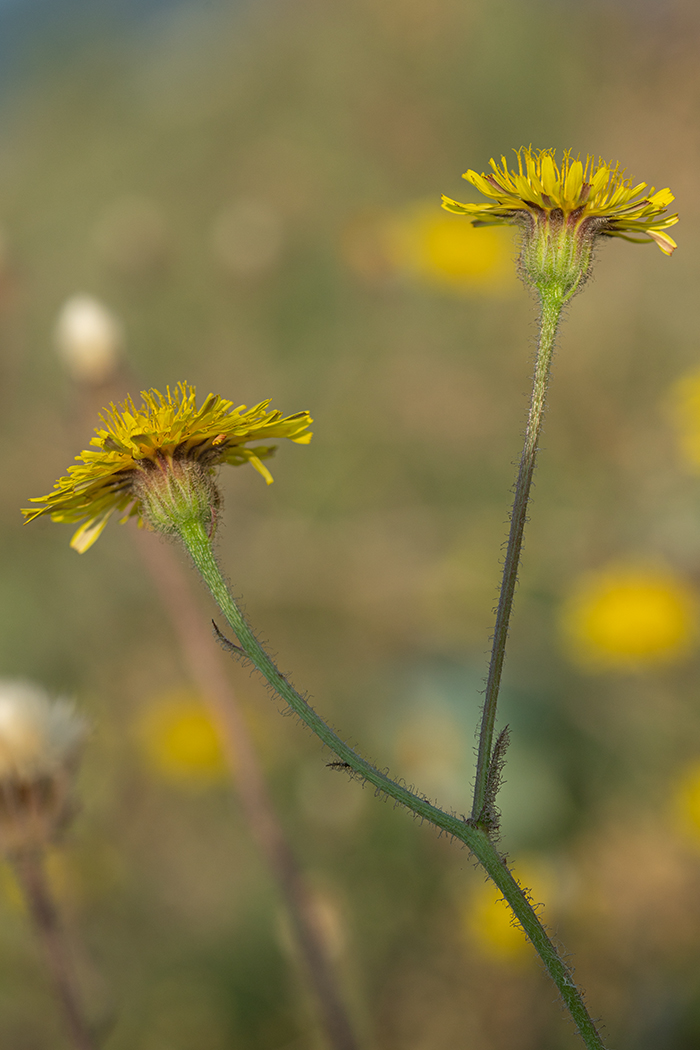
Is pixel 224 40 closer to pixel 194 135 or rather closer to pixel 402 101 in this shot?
pixel 194 135

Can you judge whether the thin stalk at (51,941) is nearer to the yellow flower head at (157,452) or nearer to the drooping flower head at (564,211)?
the yellow flower head at (157,452)

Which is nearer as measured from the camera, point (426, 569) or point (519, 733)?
point (519, 733)

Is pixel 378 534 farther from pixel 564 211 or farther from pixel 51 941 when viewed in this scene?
pixel 564 211

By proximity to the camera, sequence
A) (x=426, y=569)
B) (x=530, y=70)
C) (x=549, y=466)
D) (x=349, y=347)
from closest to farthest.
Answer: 1. (x=426, y=569)
2. (x=549, y=466)
3. (x=349, y=347)
4. (x=530, y=70)

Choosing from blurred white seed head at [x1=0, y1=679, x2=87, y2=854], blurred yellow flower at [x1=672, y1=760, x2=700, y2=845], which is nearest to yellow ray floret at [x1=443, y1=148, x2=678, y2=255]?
blurred white seed head at [x1=0, y1=679, x2=87, y2=854]

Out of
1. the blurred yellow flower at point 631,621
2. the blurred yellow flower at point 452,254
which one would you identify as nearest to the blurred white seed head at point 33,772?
the blurred yellow flower at point 631,621

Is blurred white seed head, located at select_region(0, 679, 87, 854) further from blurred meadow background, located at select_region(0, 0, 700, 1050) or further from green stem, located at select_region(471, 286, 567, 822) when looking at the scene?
green stem, located at select_region(471, 286, 567, 822)

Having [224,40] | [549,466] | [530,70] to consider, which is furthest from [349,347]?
[224,40]
